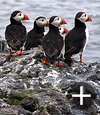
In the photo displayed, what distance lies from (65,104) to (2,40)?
504cm

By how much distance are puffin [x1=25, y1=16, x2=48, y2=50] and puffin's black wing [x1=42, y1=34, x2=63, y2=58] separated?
4.29ft

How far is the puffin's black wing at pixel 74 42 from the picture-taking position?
11555mm

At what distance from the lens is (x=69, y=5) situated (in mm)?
26672

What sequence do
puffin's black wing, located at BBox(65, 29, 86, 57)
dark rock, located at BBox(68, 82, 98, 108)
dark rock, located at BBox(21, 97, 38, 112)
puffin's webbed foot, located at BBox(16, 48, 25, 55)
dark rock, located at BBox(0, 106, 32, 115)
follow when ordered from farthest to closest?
puffin's webbed foot, located at BBox(16, 48, 25, 55) < puffin's black wing, located at BBox(65, 29, 86, 57) < dark rock, located at BBox(68, 82, 98, 108) < dark rock, located at BBox(21, 97, 38, 112) < dark rock, located at BBox(0, 106, 32, 115)

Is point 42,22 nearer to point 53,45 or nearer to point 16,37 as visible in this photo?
point 16,37

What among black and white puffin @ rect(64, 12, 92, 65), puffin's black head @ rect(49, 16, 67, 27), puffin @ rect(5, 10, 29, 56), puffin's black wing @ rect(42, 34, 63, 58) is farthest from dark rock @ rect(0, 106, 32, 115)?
puffin's black head @ rect(49, 16, 67, 27)

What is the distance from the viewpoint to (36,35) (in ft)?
42.1

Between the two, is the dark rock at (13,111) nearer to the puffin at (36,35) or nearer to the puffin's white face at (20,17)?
the puffin at (36,35)

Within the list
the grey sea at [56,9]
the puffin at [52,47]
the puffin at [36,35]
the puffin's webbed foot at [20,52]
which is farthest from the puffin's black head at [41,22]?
the grey sea at [56,9]

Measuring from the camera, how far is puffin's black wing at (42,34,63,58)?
36.6 ft

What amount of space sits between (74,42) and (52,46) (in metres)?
0.64

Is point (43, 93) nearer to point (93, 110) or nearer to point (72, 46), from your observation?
→ point (93, 110)

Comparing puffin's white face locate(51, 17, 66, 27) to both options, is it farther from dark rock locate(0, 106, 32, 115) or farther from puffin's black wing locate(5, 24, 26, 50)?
dark rock locate(0, 106, 32, 115)

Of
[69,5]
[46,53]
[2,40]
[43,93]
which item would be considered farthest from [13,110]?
[69,5]
